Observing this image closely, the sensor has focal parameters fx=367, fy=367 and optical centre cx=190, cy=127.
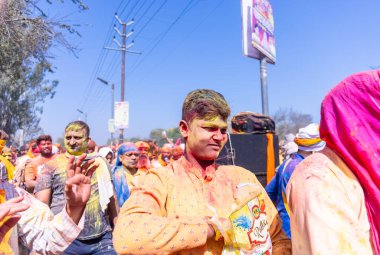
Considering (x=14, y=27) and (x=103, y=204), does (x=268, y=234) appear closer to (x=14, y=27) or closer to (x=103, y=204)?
(x=103, y=204)

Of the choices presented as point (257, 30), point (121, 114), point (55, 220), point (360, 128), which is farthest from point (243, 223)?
point (121, 114)

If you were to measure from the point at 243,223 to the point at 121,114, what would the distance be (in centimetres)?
1551

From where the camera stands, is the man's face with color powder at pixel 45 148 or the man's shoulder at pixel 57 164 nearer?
the man's shoulder at pixel 57 164

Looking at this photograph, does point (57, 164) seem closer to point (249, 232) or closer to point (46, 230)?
point (46, 230)

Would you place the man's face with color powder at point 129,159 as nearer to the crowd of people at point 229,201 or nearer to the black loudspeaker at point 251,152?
the black loudspeaker at point 251,152

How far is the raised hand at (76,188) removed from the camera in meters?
2.11

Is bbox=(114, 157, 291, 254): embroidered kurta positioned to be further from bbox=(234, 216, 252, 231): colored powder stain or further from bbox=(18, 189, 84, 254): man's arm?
bbox=(18, 189, 84, 254): man's arm

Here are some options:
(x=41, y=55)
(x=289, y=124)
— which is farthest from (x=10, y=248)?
(x=289, y=124)

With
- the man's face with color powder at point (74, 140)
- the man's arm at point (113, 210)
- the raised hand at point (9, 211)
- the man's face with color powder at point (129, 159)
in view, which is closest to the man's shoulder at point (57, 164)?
the man's face with color powder at point (74, 140)

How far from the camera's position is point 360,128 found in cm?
146

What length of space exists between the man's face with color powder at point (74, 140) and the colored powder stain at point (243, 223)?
2.96m

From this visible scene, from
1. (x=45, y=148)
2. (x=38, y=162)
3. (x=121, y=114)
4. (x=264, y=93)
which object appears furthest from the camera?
(x=121, y=114)

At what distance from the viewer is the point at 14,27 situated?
523 centimetres

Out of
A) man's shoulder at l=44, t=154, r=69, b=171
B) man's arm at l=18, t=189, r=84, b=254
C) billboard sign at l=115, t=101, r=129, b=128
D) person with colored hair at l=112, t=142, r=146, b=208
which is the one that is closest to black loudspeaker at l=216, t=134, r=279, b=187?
person with colored hair at l=112, t=142, r=146, b=208
